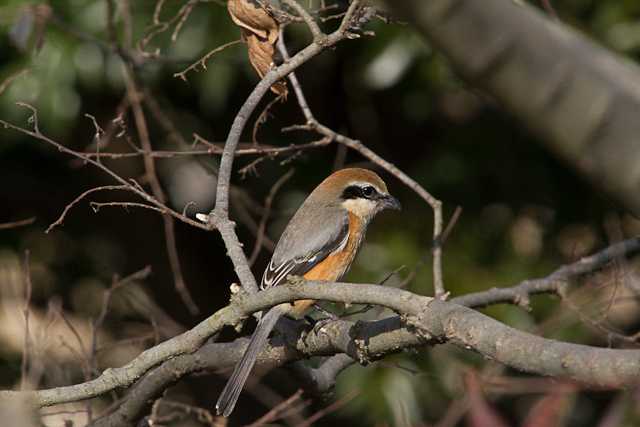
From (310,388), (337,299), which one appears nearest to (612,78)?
(337,299)

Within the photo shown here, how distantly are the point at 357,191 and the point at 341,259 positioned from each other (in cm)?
43

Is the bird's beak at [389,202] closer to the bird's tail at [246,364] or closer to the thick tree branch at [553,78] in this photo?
the bird's tail at [246,364]

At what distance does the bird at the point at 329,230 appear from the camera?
4.75 metres

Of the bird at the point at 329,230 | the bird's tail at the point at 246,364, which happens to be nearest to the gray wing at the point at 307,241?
the bird at the point at 329,230

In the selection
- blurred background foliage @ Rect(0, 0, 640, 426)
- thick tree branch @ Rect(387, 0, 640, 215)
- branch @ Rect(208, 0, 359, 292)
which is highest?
thick tree branch @ Rect(387, 0, 640, 215)

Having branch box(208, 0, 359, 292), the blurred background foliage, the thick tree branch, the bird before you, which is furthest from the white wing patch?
the thick tree branch

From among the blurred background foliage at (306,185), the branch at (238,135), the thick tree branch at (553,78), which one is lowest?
the blurred background foliage at (306,185)

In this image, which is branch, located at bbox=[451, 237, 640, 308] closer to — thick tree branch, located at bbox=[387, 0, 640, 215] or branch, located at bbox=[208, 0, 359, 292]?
Result: branch, located at bbox=[208, 0, 359, 292]

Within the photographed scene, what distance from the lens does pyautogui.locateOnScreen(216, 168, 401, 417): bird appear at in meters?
4.75

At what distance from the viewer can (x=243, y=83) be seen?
20.0 ft

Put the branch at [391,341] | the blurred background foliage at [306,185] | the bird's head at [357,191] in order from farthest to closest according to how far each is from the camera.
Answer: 1. the blurred background foliage at [306,185]
2. the bird's head at [357,191]
3. the branch at [391,341]

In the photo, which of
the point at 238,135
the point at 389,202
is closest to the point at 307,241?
the point at 389,202

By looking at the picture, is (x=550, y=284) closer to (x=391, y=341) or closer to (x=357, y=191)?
(x=391, y=341)

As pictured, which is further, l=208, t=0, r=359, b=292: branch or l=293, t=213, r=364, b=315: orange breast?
l=293, t=213, r=364, b=315: orange breast
